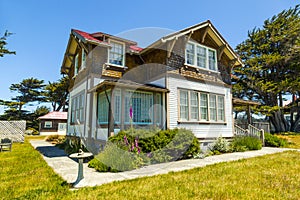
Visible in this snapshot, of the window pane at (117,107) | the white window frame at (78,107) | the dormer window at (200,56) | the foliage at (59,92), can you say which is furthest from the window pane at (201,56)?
the foliage at (59,92)

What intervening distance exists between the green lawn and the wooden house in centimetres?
Result: 347

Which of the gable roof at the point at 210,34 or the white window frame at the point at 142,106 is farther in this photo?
the gable roof at the point at 210,34

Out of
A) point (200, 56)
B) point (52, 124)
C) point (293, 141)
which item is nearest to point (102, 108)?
point (200, 56)

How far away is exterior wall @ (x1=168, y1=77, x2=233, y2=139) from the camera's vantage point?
32.7ft

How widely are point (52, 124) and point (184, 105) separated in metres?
28.9

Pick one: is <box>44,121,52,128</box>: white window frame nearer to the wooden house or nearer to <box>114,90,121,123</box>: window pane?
the wooden house

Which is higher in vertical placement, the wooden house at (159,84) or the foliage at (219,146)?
the wooden house at (159,84)

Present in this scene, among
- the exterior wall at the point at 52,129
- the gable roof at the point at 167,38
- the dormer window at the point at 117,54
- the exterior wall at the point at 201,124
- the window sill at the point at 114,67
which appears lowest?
the exterior wall at the point at 52,129

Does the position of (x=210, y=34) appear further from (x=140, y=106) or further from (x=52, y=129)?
(x=52, y=129)

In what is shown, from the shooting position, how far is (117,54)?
1122 centimetres

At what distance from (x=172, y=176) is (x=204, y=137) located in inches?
237

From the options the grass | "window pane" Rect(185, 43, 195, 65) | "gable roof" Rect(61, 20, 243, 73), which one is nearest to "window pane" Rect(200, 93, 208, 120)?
"window pane" Rect(185, 43, 195, 65)

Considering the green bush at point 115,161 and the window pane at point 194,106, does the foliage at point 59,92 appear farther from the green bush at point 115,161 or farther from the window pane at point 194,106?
the green bush at point 115,161

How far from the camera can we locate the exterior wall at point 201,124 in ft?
32.7
